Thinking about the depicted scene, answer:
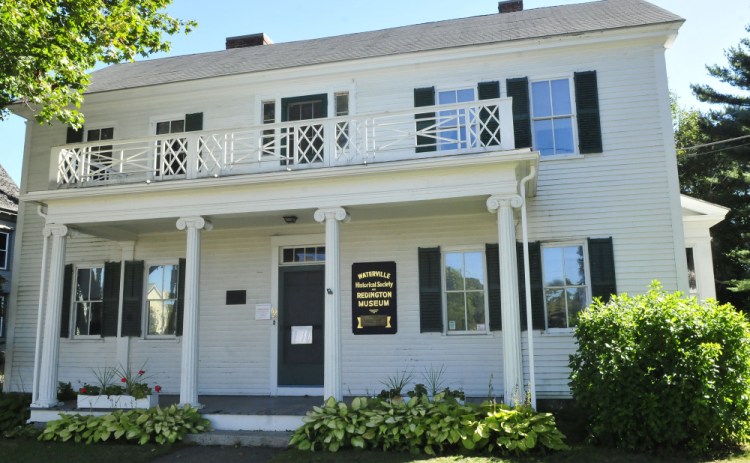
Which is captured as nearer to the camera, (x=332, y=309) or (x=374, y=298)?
(x=332, y=309)

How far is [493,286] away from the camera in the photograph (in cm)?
1001

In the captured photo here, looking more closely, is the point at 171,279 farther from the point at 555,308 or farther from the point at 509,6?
the point at 509,6

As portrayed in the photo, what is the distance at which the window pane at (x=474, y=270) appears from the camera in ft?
34.1

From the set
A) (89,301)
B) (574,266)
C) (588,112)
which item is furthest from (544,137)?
(89,301)

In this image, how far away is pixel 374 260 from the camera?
1079 centimetres

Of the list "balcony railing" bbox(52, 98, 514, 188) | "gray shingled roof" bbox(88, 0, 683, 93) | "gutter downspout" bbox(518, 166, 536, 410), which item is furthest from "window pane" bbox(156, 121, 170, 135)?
"gutter downspout" bbox(518, 166, 536, 410)

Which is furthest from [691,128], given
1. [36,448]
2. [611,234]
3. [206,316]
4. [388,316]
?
[36,448]

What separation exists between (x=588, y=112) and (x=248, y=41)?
9.72 meters

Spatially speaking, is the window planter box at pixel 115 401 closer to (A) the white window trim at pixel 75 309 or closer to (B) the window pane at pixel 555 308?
(A) the white window trim at pixel 75 309

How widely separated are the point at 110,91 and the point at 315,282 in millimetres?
5985

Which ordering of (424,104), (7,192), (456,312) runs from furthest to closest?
(7,192)
(424,104)
(456,312)

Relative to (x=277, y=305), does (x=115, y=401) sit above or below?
below

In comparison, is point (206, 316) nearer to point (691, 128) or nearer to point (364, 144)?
point (364, 144)

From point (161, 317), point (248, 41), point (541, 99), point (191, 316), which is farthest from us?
point (248, 41)
